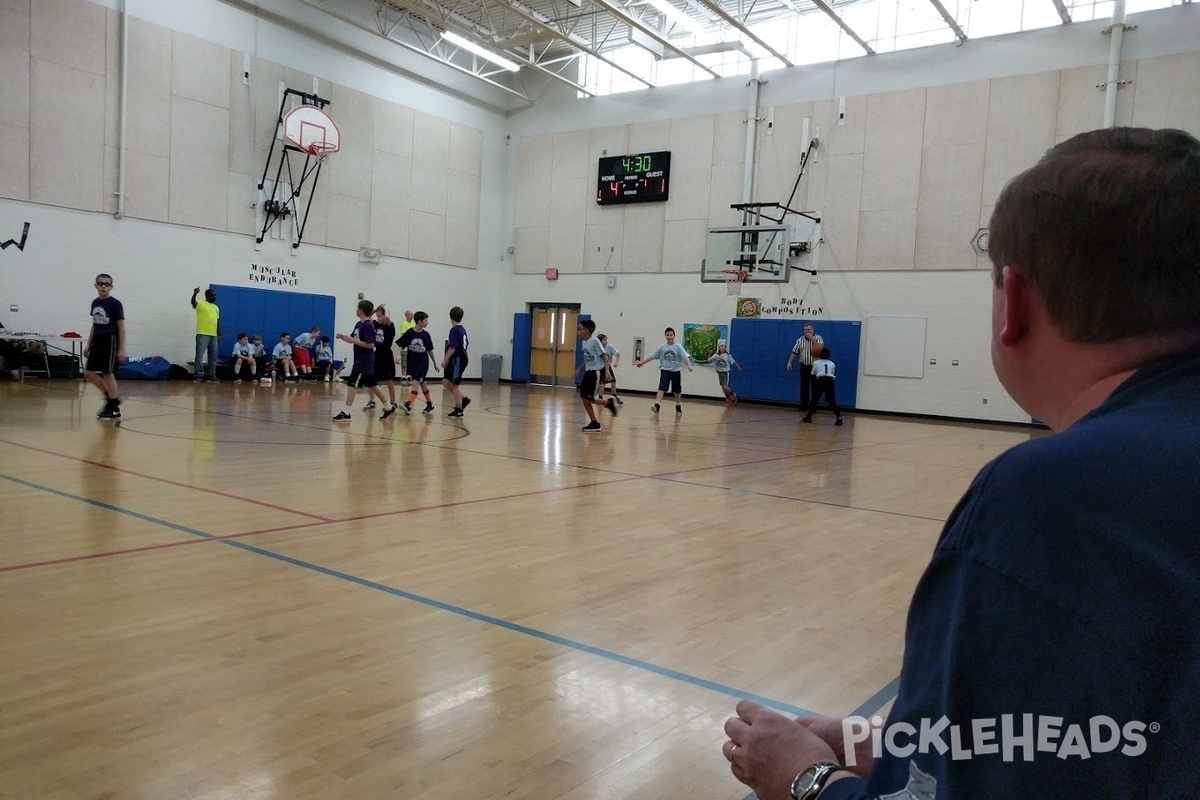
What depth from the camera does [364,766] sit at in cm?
244

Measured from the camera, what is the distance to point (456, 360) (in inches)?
562

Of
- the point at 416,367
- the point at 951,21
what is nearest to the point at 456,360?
the point at 416,367

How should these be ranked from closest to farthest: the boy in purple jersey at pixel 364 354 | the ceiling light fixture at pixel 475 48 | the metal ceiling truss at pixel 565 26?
the boy in purple jersey at pixel 364 354 → the metal ceiling truss at pixel 565 26 → the ceiling light fixture at pixel 475 48

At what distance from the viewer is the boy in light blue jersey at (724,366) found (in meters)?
18.9

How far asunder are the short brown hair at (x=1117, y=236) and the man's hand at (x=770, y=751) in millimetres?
677

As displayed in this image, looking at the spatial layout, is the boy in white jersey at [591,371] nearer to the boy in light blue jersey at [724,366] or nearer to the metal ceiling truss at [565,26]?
the boy in light blue jersey at [724,366]

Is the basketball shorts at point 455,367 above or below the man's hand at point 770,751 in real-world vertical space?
above

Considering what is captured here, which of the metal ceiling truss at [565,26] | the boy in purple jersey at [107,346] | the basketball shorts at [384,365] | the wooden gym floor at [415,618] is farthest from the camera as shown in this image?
the metal ceiling truss at [565,26]

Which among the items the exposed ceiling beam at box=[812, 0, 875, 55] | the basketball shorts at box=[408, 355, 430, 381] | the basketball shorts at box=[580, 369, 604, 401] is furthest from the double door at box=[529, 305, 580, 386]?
the basketball shorts at box=[580, 369, 604, 401]

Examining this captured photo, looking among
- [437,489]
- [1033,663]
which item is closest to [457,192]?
[437,489]

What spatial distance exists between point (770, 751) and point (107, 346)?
11.3 meters

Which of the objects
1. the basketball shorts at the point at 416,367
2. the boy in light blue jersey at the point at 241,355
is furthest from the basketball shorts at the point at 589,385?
the boy in light blue jersey at the point at 241,355

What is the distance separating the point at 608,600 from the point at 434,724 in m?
1.56

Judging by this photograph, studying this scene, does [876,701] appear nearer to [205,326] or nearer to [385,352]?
[385,352]
